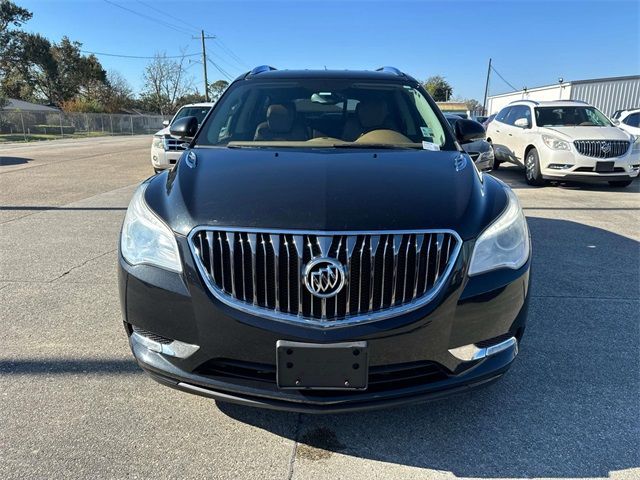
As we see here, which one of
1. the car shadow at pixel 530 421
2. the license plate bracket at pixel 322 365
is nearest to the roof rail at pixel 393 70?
the car shadow at pixel 530 421

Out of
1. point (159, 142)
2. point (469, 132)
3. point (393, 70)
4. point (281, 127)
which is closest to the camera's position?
point (281, 127)

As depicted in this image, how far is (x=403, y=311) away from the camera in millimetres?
1999

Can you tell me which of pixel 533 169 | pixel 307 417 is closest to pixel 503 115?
pixel 533 169

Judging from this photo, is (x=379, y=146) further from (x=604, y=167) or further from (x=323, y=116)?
(x=604, y=167)

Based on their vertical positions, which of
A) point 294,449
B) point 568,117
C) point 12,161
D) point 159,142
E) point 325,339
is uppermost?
point 568,117

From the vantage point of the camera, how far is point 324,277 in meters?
1.94

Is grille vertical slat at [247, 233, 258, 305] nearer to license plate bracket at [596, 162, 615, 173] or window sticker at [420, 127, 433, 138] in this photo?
window sticker at [420, 127, 433, 138]

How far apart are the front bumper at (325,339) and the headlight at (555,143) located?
839cm

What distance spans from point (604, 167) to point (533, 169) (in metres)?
1.32

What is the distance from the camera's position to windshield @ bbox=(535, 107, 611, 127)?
10.2 m

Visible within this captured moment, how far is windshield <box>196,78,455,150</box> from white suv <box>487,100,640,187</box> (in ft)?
22.5

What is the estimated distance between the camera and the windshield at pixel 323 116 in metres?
3.30

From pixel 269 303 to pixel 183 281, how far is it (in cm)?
38

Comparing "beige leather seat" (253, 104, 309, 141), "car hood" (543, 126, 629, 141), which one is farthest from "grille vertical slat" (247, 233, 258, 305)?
"car hood" (543, 126, 629, 141)
